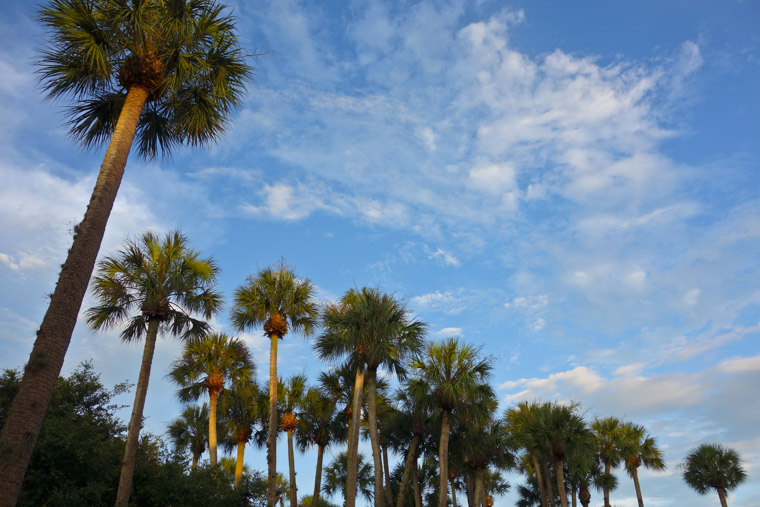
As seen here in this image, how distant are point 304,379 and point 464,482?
17023mm

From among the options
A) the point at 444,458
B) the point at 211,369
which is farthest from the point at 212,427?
the point at 444,458

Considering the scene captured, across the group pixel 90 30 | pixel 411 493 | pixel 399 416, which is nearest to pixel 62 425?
pixel 90 30

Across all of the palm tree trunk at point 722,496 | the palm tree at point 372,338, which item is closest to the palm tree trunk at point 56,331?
the palm tree at point 372,338

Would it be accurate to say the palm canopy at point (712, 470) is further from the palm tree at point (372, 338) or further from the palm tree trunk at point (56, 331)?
the palm tree trunk at point (56, 331)

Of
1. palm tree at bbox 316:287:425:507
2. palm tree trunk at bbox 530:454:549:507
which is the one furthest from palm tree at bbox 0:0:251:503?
palm tree trunk at bbox 530:454:549:507

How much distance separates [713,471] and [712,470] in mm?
101

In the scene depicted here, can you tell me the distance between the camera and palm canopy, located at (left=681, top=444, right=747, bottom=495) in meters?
38.8

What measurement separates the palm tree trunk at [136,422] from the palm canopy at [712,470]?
40395mm

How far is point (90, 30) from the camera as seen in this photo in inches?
436

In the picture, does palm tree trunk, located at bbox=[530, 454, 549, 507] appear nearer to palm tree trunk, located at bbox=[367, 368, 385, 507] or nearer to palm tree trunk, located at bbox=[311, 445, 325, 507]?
palm tree trunk, located at bbox=[311, 445, 325, 507]

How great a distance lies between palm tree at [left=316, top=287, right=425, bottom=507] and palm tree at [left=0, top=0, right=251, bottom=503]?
10929 millimetres

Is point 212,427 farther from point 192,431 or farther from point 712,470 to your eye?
point 712,470

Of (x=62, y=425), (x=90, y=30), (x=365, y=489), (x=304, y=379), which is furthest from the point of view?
(x=365, y=489)

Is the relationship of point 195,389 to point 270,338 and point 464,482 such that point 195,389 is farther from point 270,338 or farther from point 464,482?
point 464,482
